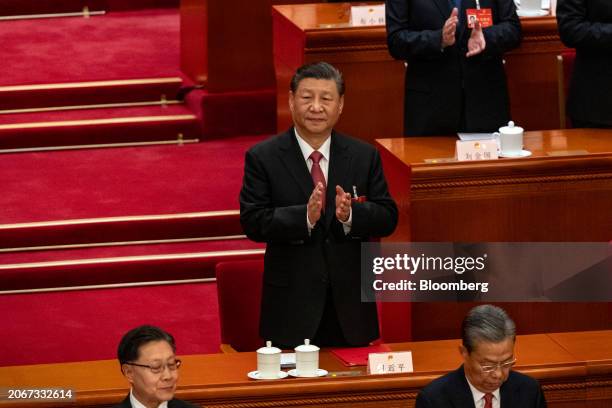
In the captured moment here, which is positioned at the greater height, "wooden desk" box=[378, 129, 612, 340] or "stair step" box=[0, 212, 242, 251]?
"wooden desk" box=[378, 129, 612, 340]

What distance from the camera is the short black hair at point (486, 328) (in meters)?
3.99

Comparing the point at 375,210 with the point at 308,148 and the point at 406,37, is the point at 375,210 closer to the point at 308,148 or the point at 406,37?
the point at 308,148

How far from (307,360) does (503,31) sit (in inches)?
71.6

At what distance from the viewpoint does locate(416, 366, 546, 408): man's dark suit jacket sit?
4035 millimetres

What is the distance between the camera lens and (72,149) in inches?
300

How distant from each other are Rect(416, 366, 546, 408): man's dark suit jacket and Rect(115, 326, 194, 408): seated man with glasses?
0.66m

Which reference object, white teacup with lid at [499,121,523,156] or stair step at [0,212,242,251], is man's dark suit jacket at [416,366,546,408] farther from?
stair step at [0,212,242,251]

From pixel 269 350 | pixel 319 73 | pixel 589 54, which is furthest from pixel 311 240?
pixel 589 54

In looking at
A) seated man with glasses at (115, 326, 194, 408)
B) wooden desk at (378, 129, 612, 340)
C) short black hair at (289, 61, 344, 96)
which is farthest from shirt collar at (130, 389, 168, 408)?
wooden desk at (378, 129, 612, 340)

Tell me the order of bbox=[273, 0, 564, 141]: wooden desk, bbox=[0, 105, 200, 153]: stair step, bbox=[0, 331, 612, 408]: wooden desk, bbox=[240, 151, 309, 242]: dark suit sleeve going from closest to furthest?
1. bbox=[0, 331, 612, 408]: wooden desk
2. bbox=[240, 151, 309, 242]: dark suit sleeve
3. bbox=[273, 0, 564, 141]: wooden desk
4. bbox=[0, 105, 200, 153]: stair step

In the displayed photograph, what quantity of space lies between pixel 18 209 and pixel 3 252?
30 cm

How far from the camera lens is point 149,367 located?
383cm

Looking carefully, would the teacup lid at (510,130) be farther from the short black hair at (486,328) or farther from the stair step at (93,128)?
the stair step at (93,128)

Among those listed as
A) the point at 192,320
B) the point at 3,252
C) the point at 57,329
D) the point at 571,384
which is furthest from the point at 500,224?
the point at 3,252
